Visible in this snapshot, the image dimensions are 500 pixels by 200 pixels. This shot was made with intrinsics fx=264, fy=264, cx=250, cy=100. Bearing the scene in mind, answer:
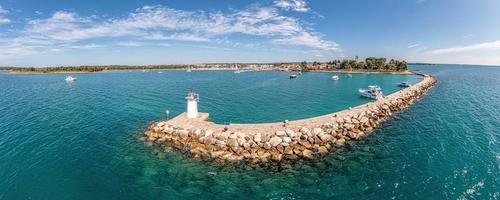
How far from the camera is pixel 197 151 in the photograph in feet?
82.8

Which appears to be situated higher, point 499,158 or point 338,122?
point 338,122

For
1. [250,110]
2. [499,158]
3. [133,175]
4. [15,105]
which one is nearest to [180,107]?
[250,110]

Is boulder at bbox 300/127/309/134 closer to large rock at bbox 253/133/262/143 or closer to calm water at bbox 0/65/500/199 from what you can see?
calm water at bbox 0/65/500/199

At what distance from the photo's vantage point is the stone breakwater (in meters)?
24.5

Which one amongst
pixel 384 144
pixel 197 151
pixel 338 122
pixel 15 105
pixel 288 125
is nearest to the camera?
pixel 197 151

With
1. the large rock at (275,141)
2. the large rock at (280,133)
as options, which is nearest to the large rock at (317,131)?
the large rock at (280,133)

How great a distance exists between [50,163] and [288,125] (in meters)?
22.9

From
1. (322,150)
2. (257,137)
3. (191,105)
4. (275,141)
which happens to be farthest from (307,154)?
(191,105)

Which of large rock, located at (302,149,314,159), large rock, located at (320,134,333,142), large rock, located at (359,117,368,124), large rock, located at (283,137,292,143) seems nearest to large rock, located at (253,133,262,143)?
large rock, located at (283,137,292,143)

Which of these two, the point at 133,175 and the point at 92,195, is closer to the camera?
the point at 92,195

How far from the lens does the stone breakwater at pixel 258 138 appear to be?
24500 millimetres

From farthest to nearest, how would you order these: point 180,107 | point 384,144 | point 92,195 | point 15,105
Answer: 1. point 15,105
2. point 180,107
3. point 384,144
4. point 92,195

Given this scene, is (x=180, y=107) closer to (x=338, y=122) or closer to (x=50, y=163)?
(x=50, y=163)

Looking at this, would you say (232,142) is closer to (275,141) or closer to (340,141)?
(275,141)
